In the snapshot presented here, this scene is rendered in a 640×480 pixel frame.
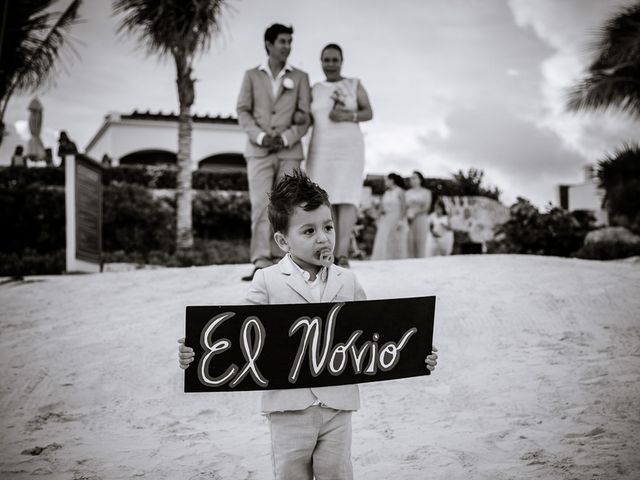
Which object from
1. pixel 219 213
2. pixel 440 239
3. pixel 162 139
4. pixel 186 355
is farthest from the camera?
pixel 162 139

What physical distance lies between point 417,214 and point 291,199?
790cm

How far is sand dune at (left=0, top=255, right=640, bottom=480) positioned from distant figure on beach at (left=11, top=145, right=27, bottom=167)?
34.0 ft

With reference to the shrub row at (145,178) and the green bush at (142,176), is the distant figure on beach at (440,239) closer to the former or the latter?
the shrub row at (145,178)

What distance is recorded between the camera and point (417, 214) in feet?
33.3

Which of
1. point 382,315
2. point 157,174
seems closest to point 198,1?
point 157,174

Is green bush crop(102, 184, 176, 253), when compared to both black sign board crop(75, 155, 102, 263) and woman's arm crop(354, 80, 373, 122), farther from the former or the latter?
woman's arm crop(354, 80, 373, 122)

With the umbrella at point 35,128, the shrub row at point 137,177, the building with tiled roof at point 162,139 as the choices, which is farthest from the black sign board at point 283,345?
the building with tiled roof at point 162,139

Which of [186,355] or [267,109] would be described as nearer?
[186,355]

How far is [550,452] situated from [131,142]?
19.9 meters

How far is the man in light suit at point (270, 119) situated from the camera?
6207 millimetres

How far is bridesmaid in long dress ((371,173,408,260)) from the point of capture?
10.3m

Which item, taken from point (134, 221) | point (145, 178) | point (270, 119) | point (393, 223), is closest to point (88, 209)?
point (393, 223)

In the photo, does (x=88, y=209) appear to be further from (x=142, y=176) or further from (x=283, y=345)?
(x=283, y=345)

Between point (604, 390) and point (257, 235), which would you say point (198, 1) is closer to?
point (257, 235)
